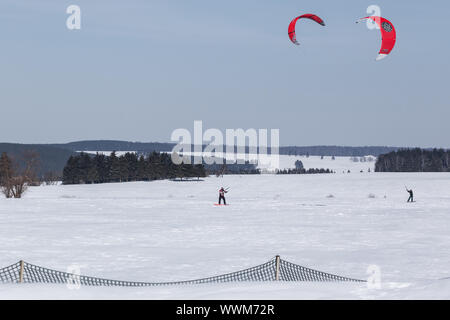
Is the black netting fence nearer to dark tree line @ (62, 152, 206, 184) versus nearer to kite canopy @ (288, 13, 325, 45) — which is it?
kite canopy @ (288, 13, 325, 45)

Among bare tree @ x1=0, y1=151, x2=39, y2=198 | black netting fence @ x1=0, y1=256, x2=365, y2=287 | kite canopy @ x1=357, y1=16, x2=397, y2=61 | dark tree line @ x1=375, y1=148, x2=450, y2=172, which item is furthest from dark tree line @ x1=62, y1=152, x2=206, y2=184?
black netting fence @ x1=0, y1=256, x2=365, y2=287

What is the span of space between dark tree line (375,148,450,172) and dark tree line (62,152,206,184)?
239 ft

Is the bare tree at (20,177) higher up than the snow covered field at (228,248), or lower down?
higher up

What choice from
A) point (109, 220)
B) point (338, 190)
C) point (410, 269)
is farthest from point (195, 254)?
point (338, 190)

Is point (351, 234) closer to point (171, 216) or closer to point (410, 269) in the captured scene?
point (410, 269)

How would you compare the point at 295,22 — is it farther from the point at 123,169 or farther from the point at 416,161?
the point at 416,161

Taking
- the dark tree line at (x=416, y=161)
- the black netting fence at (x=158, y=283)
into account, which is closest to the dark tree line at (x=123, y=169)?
the dark tree line at (x=416, y=161)

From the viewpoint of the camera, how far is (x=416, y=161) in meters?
162

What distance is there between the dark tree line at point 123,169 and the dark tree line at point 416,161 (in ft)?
239

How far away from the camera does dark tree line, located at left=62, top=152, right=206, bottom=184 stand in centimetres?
10556

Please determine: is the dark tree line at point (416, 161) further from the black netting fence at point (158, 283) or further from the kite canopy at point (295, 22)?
the black netting fence at point (158, 283)

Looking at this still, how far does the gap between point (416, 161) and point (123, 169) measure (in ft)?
280

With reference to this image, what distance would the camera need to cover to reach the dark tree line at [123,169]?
106 meters

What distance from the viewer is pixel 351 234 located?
22.1 m
